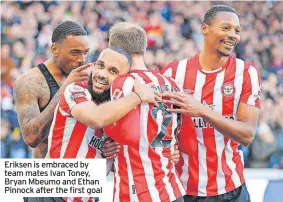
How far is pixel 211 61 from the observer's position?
369 cm

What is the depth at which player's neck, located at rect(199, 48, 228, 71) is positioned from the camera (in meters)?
3.67

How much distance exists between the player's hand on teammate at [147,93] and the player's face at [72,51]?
0.83 m

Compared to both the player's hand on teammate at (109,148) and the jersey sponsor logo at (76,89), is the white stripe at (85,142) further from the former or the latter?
the jersey sponsor logo at (76,89)

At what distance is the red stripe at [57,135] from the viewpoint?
10.8ft

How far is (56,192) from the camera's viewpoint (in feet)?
11.1

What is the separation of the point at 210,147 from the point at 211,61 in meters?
0.51

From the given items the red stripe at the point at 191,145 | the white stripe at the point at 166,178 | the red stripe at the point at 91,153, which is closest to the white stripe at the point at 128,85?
the white stripe at the point at 166,178

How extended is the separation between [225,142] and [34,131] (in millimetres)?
1116

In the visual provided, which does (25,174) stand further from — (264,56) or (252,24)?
(252,24)

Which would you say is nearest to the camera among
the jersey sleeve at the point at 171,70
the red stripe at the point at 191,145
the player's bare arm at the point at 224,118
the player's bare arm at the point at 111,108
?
the player's bare arm at the point at 111,108

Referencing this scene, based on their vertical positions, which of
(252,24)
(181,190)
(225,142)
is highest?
(252,24)

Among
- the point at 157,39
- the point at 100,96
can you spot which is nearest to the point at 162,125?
the point at 100,96

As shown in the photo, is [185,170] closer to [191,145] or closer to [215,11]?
[191,145]

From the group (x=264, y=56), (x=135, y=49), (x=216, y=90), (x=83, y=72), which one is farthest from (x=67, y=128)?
(x=264, y=56)
